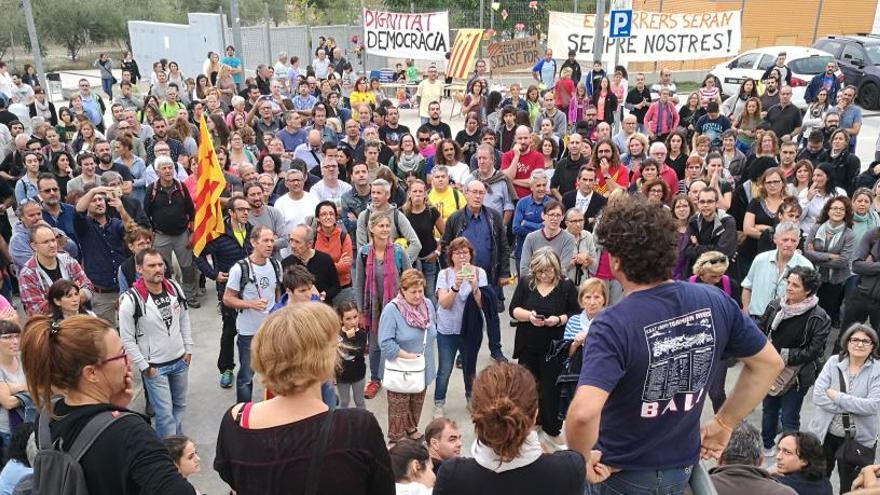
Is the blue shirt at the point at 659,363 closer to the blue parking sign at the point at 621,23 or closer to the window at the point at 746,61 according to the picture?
the blue parking sign at the point at 621,23

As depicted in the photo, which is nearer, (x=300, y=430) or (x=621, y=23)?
(x=300, y=430)

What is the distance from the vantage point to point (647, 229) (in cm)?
236

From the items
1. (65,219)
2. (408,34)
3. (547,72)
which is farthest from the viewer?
(408,34)

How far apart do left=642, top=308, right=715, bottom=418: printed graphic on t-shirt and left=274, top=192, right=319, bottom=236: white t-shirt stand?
5.79 m

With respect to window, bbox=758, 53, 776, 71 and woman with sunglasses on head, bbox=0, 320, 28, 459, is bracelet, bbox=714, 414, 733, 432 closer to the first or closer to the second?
woman with sunglasses on head, bbox=0, 320, 28, 459

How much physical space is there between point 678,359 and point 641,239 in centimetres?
42

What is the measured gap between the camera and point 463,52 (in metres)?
19.6

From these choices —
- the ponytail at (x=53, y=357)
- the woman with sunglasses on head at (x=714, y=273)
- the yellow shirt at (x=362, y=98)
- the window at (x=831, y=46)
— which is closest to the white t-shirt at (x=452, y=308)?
the woman with sunglasses on head at (x=714, y=273)

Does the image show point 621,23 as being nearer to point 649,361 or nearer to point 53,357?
point 649,361

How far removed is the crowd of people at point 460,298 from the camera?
2.29 meters

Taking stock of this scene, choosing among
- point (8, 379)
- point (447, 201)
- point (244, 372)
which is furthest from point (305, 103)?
point (8, 379)

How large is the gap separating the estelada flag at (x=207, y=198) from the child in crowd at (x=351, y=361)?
8.92 feet

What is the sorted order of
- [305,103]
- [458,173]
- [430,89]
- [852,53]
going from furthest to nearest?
[852,53], [430,89], [305,103], [458,173]

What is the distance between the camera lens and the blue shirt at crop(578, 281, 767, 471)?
2320 mm
